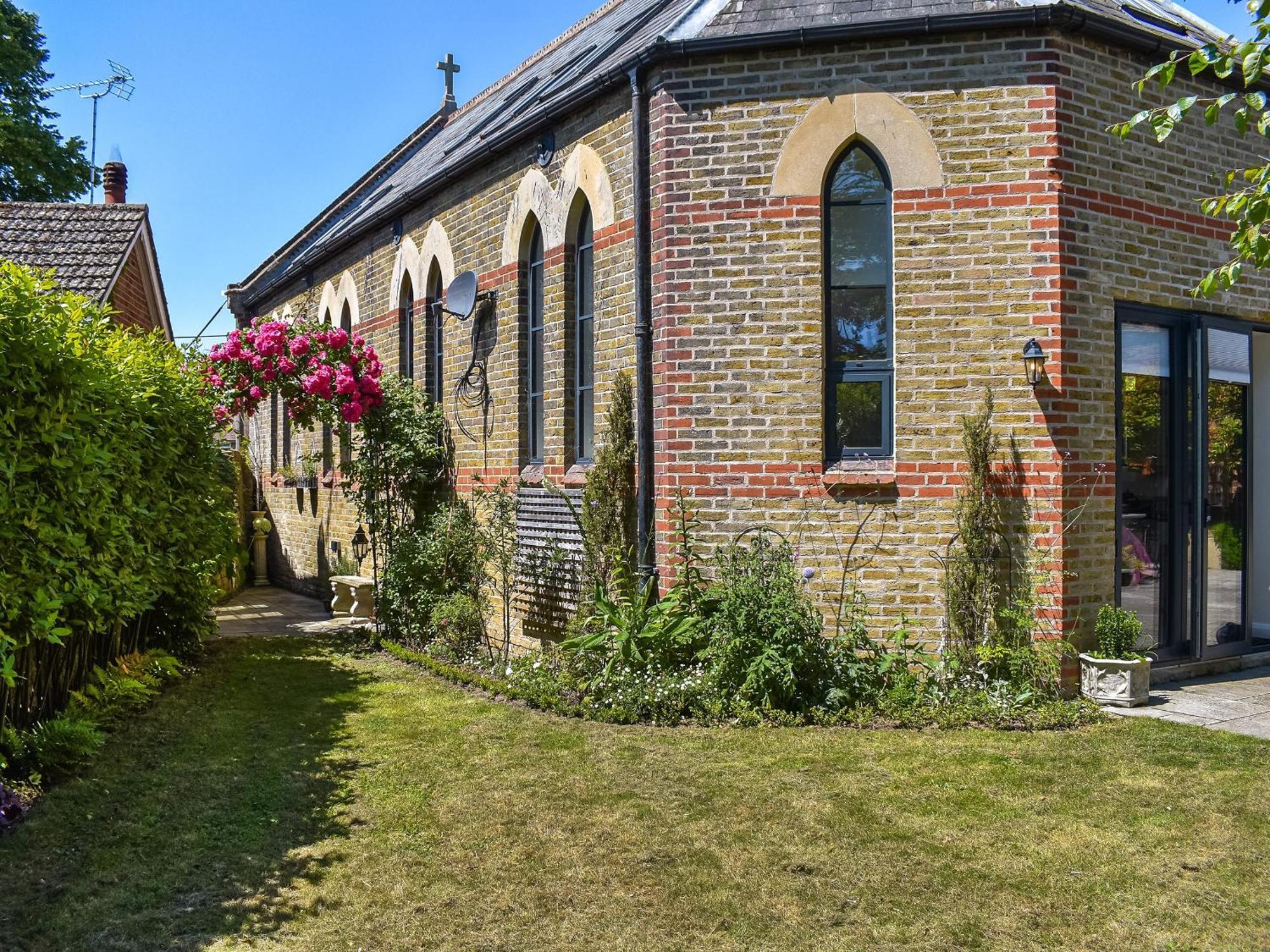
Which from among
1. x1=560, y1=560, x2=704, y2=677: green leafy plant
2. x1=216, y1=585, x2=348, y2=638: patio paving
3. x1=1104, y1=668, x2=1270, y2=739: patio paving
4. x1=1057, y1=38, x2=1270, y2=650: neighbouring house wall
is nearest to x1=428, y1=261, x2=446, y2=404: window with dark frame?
x1=216, y1=585, x2=348, y2=638: patio paving

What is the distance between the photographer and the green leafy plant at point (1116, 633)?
724 centimetres

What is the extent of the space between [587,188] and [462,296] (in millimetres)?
2507

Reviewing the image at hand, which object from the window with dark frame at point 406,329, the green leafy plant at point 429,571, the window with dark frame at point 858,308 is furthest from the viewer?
the window with dark frame at point 406,329

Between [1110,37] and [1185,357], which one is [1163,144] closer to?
[1110,37]

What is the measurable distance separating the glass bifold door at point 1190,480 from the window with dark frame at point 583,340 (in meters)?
4.44

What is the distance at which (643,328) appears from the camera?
7.90 meters

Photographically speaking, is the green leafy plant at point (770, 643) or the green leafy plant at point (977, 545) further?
the green leafy plant at point (977, 545)

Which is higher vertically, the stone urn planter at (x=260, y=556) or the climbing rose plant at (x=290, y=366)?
the climbing rose plant at (x=290, y=366)

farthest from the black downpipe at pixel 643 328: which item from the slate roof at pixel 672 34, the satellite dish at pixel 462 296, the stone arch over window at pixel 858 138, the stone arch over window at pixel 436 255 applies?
the stone arch over window at pixel 436 255

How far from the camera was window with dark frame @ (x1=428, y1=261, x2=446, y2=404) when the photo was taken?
476 inches

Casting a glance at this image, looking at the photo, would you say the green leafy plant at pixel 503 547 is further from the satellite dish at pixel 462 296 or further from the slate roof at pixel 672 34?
the slate roof at pixel 672 34

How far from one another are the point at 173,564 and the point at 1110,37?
8.42 meters

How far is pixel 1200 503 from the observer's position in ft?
27.3

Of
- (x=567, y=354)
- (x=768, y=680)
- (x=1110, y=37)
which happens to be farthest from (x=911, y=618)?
(x=1110, y=37)
